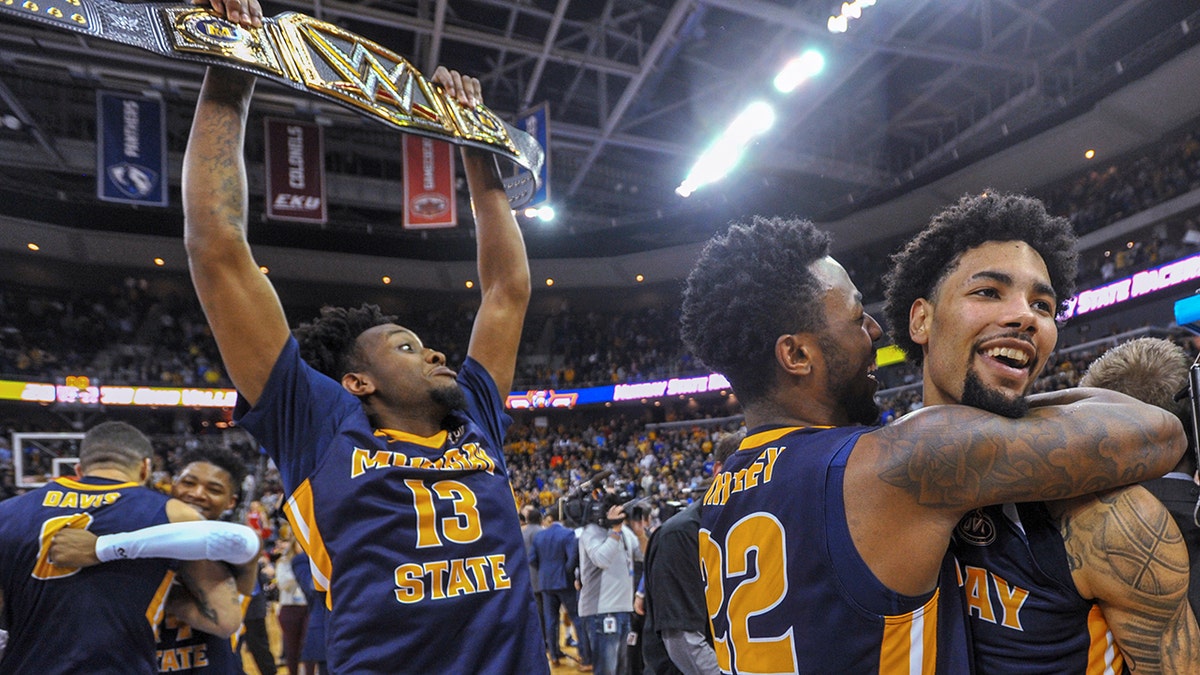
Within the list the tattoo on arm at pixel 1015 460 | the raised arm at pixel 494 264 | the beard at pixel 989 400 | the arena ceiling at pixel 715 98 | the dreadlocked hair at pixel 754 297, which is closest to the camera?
the tattoo on arm at pixel 1015 460

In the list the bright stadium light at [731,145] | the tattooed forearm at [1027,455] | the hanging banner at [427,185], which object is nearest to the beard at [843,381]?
the tattooed forearm at [1027,455]

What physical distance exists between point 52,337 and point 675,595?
23579 millimetres

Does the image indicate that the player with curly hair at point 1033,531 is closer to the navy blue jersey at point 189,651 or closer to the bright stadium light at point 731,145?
the navy blue jersey at point 189,651

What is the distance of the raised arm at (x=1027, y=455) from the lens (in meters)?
1.30

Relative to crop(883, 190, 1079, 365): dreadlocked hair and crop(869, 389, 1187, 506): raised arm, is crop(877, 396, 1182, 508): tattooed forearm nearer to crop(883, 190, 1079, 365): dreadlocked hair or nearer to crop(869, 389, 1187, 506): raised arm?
crop(869, 389, 1187, 506): raised arm

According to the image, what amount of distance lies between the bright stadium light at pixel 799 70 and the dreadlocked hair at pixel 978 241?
45.1ft

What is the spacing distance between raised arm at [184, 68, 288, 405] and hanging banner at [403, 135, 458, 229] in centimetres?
1283

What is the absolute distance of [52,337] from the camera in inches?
857

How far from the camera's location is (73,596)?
2930mm

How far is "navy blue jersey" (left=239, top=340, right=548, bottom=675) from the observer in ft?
6.58

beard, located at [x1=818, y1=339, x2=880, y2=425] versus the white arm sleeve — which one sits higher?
beard, located at [x1=818, y1=339, x2=880, y2=425]

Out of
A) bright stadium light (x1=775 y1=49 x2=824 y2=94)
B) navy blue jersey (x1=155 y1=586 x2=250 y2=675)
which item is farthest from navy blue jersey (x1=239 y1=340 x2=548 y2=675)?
bright stadium light (x1=775 y1=49 x2=824 y2=94)

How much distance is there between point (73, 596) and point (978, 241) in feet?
10.5

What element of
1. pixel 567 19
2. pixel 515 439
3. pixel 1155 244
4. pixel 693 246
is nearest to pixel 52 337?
pixel 515 439
